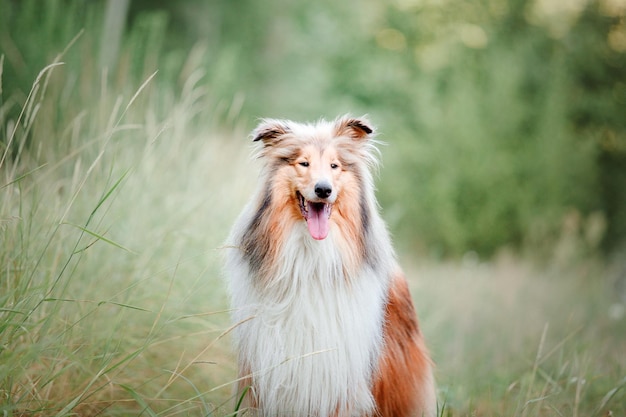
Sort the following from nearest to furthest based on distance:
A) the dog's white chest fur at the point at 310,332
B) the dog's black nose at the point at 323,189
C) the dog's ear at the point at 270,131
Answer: the dog's black nose at the point at 323,189
the dog's white chest fur at the point at 310,332
the dog's ear at the point at 270,131

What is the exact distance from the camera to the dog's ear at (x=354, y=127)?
3.38 meters

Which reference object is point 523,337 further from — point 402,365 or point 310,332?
point 310,332

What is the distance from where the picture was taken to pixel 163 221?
4.59m

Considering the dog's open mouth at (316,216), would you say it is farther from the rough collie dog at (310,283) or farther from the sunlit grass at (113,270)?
the sunlit grass at (113,270)

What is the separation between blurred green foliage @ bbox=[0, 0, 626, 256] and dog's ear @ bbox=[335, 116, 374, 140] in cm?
687

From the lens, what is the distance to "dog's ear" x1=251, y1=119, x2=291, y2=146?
334 centimetres

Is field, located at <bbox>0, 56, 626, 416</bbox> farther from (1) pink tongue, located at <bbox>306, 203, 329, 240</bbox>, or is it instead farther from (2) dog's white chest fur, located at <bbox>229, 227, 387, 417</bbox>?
(1) pink tongue, located at <bbox>306, 203, 329, 240</bbox>

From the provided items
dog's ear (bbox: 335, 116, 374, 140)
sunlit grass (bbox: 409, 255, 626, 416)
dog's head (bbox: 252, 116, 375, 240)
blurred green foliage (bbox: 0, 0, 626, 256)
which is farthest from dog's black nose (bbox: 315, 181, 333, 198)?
blurred green foliage (bbox: 0, 0, 626, 256)

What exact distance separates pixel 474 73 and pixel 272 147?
1033cm

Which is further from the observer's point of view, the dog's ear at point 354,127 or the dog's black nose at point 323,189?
the dog's ear at point 354,127

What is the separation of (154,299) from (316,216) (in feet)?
4.70

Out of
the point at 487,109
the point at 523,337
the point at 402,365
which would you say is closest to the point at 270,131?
the point at 402,365

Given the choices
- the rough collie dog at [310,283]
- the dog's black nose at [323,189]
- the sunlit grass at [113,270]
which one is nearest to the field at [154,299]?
the sunlit grass at [113,270]

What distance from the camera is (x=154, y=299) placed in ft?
12.9
